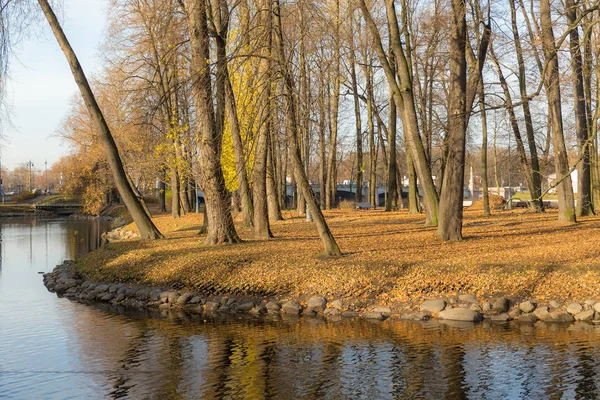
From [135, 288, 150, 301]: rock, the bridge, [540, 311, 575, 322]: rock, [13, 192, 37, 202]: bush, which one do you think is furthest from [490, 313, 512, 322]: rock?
[13, 192, 37, 202]: bush

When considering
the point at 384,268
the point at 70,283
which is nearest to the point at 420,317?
the point at 384,268

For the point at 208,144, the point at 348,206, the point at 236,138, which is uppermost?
the point at 236,138

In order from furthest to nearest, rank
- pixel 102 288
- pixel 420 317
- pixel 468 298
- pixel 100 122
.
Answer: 1. pixel 100 122
2. pixel 102 288
3. pixel 468 298
4. pixel 420 317

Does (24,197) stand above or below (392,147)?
below

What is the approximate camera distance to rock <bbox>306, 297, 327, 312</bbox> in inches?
566

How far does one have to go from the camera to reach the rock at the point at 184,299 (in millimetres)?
15700

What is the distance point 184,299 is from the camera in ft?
51.6

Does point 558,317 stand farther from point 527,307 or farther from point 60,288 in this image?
point 60,288

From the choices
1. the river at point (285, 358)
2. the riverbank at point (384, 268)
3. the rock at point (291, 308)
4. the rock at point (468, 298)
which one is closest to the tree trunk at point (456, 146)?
the riverbank at point (384, 268)

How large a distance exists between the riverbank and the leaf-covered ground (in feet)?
0.08

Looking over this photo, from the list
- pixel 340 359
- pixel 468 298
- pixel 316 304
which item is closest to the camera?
pixel 340 359

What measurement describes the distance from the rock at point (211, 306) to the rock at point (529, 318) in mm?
6750

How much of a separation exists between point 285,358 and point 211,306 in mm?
4803

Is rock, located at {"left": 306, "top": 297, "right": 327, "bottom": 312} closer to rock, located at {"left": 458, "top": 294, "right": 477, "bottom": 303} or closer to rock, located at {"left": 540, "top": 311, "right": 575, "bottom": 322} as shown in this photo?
rock, located at {"left": 458, "top": 294, "right": 477, "bottom": 303}
